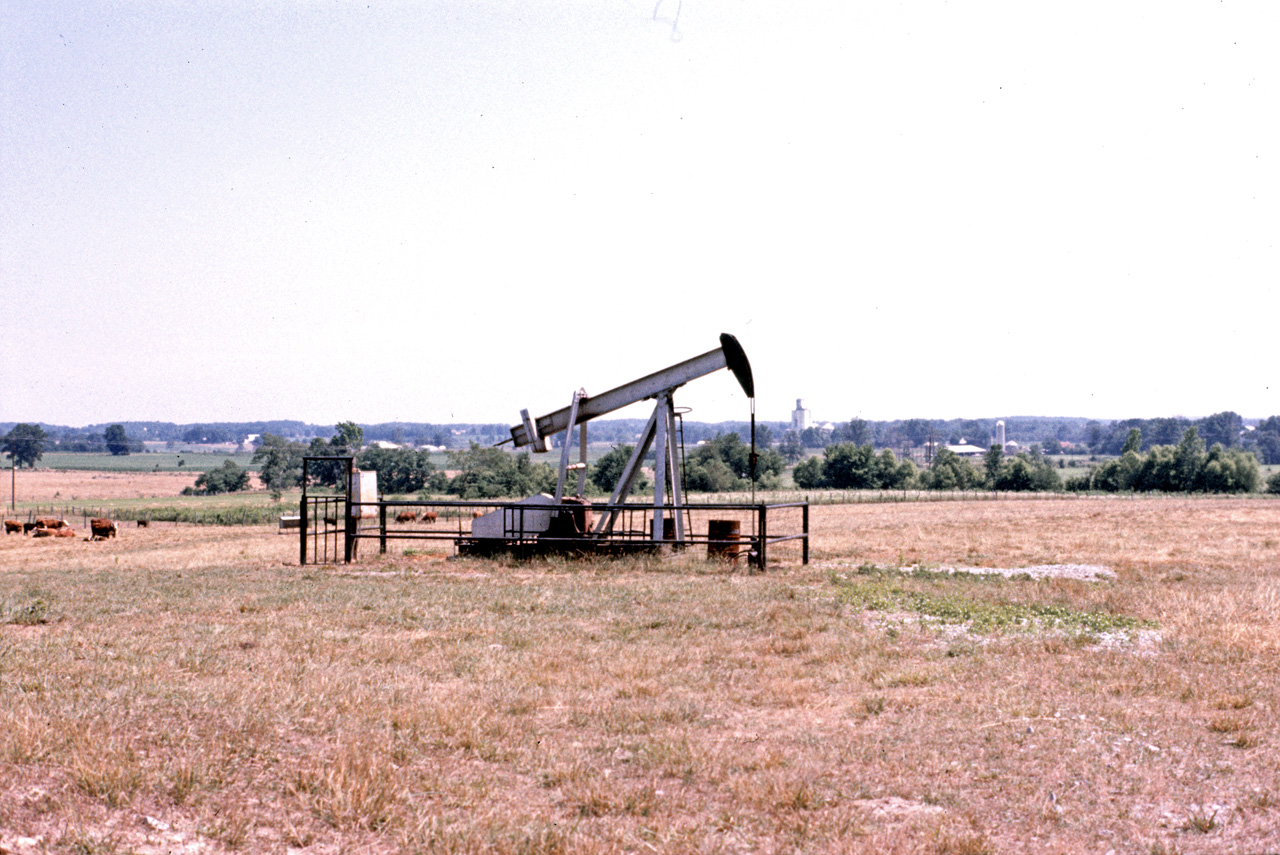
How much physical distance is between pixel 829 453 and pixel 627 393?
306 ft

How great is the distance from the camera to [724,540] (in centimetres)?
1695

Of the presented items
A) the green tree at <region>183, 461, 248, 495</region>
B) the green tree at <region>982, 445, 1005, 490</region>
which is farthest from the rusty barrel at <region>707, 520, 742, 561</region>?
the green tree at <region>183, 461, 248, 495</region>

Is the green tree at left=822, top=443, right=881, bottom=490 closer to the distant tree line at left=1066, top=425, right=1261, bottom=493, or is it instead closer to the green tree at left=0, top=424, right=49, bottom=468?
the distant tree line at left=1066, top=425, right=1261, bottom=493

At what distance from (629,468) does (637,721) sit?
39.3ft

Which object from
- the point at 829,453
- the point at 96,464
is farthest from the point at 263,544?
the point at 96,464

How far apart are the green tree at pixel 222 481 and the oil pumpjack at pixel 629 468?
295 ft

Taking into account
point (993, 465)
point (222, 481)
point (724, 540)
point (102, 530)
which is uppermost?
point (724, 540)

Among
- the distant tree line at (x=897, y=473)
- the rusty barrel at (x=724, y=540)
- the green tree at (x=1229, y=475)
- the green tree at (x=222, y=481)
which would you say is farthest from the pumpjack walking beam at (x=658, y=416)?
the green tree at (x=222, y=481)

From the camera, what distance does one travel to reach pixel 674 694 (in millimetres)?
7398

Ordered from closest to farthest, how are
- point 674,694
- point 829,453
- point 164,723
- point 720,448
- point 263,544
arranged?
point 164,723 < point 674,694 < point 263,544 < point 720,448 < point 829,453

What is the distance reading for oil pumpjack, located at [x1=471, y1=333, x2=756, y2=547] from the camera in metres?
17.5

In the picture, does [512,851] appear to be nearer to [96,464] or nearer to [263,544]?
[263,544]

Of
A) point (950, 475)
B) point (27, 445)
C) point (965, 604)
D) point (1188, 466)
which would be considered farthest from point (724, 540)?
point (27, 445)

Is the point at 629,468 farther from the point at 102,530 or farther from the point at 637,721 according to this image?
the point at 102,530
